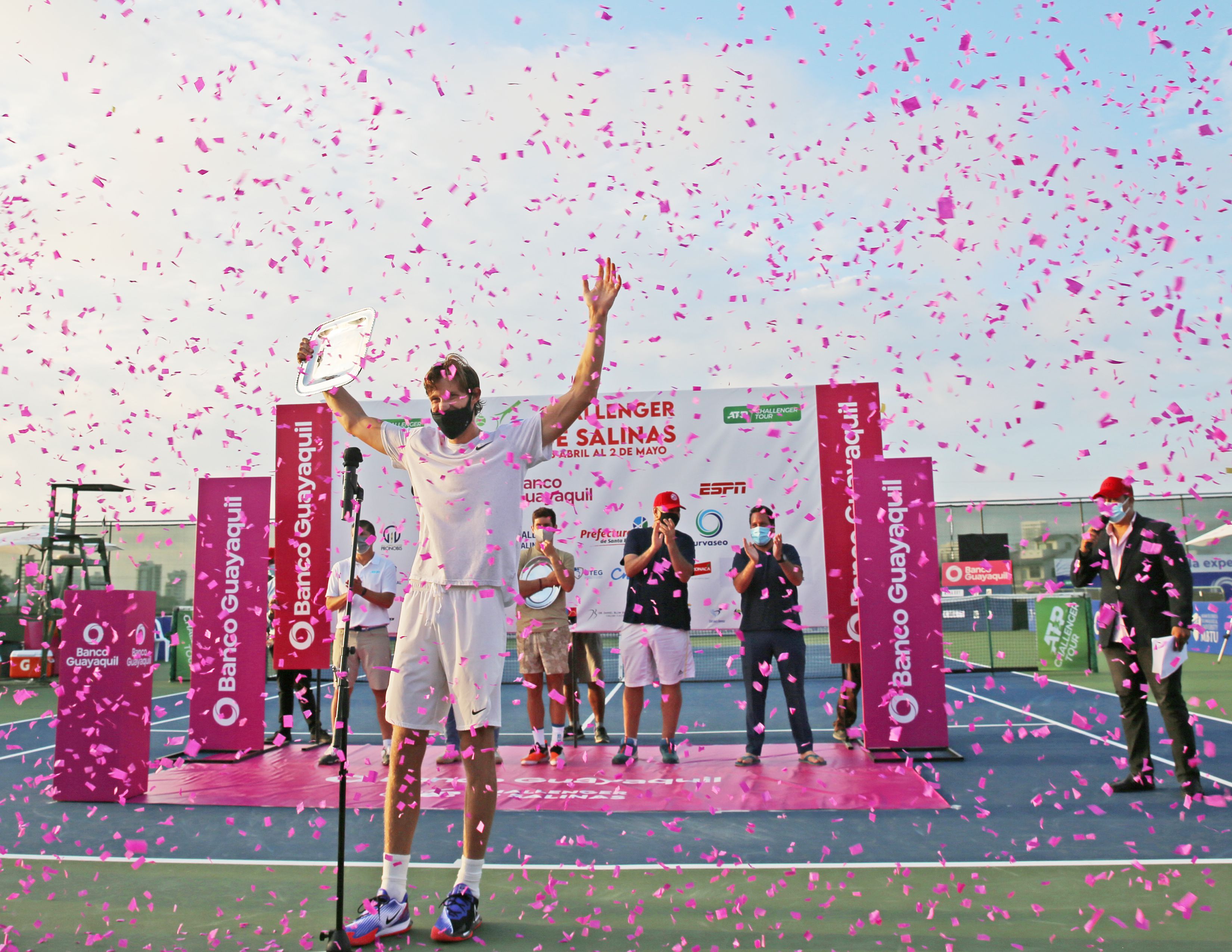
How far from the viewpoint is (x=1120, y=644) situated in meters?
5.97

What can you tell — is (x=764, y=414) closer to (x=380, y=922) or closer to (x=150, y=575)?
(x=380, y=922)

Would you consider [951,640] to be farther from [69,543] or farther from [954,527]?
[69,543]

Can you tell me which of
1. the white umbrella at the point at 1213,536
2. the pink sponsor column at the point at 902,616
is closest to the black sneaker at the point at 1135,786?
the pink sponsor column at the point at 902,616

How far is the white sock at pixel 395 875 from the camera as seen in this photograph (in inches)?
127

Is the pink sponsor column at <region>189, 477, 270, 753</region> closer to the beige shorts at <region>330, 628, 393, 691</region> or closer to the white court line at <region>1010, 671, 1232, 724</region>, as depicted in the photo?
the beige shorts at <region>330, 628, 393, 691</region>

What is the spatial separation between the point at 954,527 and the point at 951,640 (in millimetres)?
2608

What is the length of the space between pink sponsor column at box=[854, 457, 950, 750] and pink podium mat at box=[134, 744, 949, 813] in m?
0.48

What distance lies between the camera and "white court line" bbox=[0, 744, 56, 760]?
7.66 meters

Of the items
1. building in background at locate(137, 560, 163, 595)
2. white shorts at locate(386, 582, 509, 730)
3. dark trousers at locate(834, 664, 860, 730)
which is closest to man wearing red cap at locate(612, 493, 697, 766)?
dark trousers at locate(834, 664, 860, 730)

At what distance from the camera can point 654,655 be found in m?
6.93

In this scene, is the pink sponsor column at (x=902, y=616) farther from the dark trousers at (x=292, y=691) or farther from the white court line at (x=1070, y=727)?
the dark trousers at (x=292, y=691)

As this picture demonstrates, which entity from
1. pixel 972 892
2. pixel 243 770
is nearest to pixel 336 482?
pixel 243 770

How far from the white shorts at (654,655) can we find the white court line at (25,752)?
487cm

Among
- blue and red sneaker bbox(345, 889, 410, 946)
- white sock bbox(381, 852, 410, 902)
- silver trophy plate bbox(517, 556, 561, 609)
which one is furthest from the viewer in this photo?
silver trophy plate bbox(517, 556, 561, 609)
